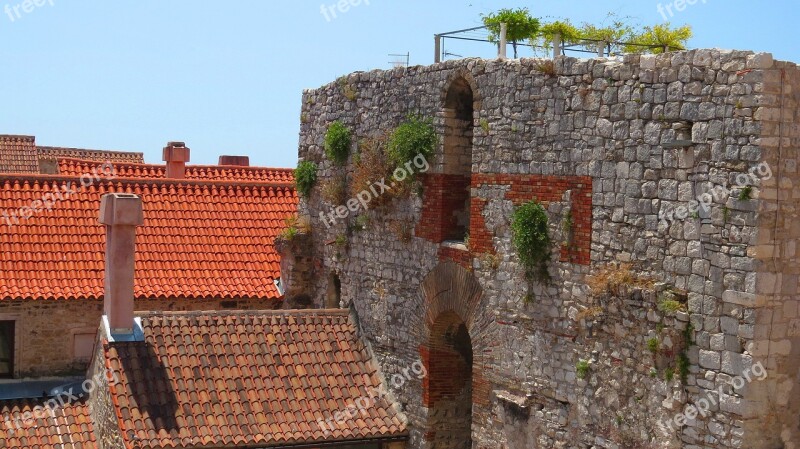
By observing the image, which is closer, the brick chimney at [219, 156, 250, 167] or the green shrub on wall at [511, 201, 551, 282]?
the green shrub on wall at [511, 201, 551, 282]

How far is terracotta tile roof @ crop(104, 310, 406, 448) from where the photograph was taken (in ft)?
39.1

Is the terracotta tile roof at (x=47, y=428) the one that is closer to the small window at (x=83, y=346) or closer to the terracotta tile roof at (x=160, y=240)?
the small window at (x=83, y=346)

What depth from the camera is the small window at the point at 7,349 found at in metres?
14.6

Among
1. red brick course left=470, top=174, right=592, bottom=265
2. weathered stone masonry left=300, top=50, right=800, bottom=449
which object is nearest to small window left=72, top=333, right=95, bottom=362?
weathered stone masonry left=300, top=50, right=800, bottom=449

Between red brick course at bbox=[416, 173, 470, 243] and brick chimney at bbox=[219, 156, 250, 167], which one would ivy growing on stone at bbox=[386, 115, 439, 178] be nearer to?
red brick course at bbox=[416, 173, 470, 243]

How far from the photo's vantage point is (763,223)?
8.38 metres

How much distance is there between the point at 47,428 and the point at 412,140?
5951 millimetres

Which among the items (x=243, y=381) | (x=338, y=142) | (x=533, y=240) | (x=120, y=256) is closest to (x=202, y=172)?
(x=338, y=142)

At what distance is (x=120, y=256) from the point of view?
13.0 meters

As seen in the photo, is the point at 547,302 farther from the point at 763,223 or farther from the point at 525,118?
the point at 763,223

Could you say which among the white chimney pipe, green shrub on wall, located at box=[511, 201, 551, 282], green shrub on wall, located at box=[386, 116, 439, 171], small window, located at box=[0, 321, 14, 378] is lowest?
small window, located at box=[0, 321, 14, 378]

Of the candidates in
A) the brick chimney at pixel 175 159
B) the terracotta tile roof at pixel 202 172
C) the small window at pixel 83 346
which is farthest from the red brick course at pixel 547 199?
the brick chimney at pixel 175 159

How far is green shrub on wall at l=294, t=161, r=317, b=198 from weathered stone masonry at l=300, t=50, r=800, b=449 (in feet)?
5.34

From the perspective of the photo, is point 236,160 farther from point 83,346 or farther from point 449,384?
point 449,384
